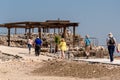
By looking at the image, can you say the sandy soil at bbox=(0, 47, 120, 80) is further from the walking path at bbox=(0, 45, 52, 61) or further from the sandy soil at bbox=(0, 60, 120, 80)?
the walking path at bbox=(0, 45, 52, 61)

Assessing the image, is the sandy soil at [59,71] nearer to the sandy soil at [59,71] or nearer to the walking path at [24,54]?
the sandy soil at [59,71]

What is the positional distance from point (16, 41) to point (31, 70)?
111 ft

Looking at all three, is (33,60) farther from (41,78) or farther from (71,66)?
(41,78)

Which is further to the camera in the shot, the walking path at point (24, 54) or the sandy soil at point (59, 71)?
the walking path at point (24, 54)

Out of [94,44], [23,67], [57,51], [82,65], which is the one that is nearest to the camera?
[82,65]

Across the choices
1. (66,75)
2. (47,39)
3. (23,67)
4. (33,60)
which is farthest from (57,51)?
(47,39)

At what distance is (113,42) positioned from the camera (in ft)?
71.1

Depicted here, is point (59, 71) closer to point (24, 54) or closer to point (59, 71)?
point (59, 71)

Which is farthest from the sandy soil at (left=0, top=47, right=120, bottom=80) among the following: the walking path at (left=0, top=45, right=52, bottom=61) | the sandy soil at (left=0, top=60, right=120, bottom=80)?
the walking path at (left=0, top=45, right=52, bottom=61)

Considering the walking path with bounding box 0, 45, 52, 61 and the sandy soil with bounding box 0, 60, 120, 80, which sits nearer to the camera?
the sandy soil with bounding box 0, 60, 120, 80

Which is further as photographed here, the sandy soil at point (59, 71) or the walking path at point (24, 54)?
the walking path at point (24, 54)

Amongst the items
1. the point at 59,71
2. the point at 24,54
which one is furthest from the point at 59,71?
the point at 24,54

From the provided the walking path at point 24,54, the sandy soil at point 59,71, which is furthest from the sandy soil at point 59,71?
the walking path at point 24,54

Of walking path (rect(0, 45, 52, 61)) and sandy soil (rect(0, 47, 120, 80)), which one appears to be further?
walking path (rect(0, 45, 52, 61))
